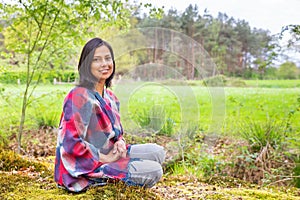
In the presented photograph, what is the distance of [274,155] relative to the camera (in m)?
3.84

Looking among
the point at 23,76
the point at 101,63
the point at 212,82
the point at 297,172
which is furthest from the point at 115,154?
the point at 23,76

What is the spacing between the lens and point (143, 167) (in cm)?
207

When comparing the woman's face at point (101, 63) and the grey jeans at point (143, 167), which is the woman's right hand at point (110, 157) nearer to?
the grey jeans at point (143, 167)

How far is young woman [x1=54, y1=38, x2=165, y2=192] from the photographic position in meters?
1.93

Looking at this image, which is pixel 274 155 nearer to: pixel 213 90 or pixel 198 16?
pixel 213 90

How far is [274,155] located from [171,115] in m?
1.53

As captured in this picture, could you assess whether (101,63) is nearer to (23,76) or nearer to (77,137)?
(77,137)

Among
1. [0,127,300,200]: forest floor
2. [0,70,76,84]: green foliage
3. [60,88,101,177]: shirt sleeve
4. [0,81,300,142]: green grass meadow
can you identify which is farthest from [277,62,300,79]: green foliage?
[60,88,101,177]: shirt sleeve

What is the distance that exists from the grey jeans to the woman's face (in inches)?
21.2

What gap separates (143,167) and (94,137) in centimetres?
36

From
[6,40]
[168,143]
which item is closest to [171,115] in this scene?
[168,143]

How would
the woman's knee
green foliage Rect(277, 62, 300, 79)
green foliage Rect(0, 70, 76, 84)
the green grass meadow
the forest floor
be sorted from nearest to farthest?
1. the forest floor
2. the woman's knee
3. the green grass meadow
4. green foliage Rect(0, 70, 76, 84)
5. green foliage Rect(277, 62, 300, 79)

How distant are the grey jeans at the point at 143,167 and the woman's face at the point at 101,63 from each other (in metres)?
0.54

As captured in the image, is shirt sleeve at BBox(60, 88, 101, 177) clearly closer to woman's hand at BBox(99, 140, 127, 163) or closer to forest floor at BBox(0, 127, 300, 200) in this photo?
woman's hand at BBox(99, 140, 127, 163)
